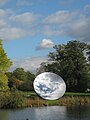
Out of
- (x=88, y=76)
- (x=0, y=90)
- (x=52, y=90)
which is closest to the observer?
(x=0, y=90)

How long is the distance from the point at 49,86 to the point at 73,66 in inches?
1032

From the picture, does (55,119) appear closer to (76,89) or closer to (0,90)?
(0,90)

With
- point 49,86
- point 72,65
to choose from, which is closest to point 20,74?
point 72,65

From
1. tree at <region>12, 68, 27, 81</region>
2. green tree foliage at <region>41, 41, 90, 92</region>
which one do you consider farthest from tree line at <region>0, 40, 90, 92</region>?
tree at <region>12, 68, 27, 81</region>

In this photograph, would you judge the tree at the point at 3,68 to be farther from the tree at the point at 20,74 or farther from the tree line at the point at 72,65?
the tree at the point at 20,74

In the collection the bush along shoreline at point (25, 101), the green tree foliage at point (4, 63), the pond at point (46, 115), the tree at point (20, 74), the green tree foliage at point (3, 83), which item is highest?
the tree at point (20, 74)

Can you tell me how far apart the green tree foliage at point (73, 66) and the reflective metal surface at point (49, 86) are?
24903 millimetres

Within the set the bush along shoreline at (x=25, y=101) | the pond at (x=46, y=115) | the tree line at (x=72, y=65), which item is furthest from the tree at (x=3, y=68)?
the tree line at (x=72, y=65)

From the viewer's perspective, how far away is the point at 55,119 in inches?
1500

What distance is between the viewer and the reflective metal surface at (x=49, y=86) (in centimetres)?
6375

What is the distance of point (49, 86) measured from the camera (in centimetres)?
6562

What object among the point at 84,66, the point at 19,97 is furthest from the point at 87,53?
the point at 19,97

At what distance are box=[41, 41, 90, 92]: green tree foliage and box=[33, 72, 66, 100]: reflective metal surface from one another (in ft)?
81.7

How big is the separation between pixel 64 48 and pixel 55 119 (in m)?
56.7
